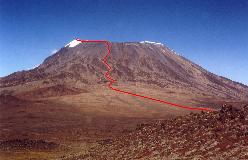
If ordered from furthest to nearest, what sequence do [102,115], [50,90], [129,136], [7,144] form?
[50,90] → [102,115] → [7,144] → [129,136]

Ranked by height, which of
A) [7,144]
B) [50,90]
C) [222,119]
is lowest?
[7,144]

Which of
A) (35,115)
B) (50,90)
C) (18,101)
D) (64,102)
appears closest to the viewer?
(35,115)

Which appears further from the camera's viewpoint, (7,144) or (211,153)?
(7,144)

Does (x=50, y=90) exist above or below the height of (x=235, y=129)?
above

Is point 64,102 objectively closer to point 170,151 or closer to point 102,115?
point 102,115

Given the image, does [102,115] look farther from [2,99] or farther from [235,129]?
[235,129]

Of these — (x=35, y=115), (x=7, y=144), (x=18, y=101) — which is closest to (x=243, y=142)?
(x=7, y=144)

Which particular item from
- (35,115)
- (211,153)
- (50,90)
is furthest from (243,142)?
(50,90)
